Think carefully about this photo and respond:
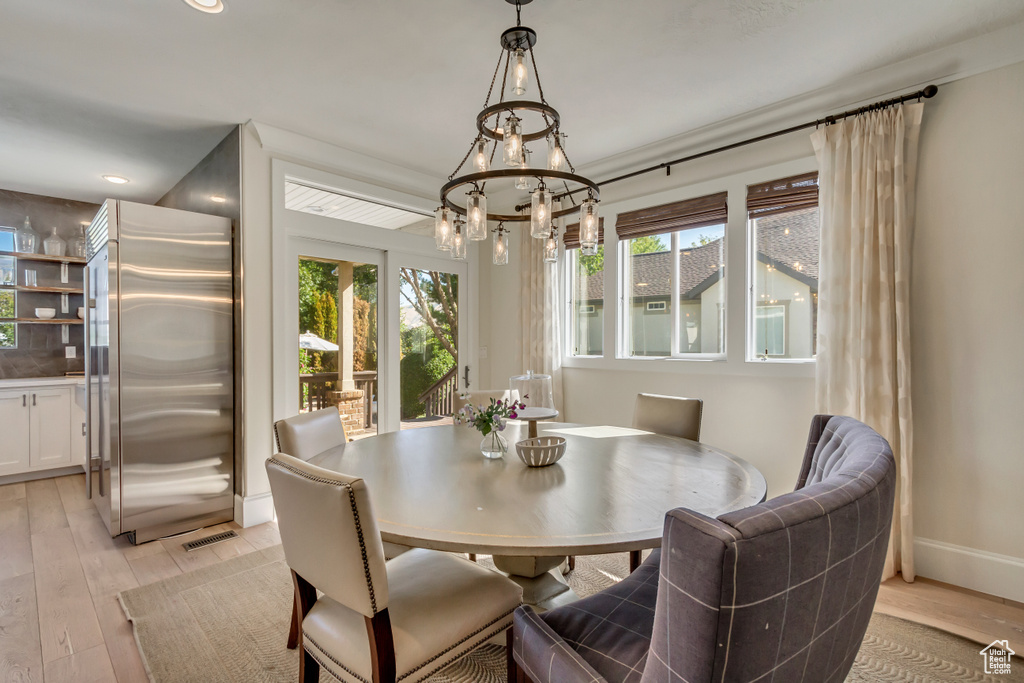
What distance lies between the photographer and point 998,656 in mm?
1849

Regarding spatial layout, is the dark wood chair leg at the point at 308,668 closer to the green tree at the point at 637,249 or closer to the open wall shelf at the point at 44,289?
the green tree at the point at 637,249

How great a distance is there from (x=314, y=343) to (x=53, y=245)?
307 centimetres

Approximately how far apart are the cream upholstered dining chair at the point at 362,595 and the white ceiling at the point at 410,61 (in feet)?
6.42

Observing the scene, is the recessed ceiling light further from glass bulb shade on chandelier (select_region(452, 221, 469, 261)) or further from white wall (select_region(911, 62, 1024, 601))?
white wall (select_region(911, 62, 1024, 601))

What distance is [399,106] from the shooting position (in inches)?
114

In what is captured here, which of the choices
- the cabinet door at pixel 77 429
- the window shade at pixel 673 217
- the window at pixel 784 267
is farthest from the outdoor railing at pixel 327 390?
the window at pixel 784 267

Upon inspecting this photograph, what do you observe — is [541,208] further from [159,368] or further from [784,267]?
[159,368]

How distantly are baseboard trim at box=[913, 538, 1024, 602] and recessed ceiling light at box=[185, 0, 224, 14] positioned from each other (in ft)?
13.5

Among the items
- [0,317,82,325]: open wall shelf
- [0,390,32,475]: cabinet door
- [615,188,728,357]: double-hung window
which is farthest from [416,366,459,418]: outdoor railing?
[0,317,82,325]: open wall shelf

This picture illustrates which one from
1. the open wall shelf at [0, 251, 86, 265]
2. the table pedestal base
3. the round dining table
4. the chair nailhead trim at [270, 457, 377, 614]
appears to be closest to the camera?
the chair nailhead trim at [270, 457, 377, 614]

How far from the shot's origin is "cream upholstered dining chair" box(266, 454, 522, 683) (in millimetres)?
1110

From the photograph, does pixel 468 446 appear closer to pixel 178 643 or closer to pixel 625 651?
pixel 625 651

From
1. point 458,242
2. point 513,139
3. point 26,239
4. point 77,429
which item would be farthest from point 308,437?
point 26,239

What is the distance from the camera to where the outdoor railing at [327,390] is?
3.55m
